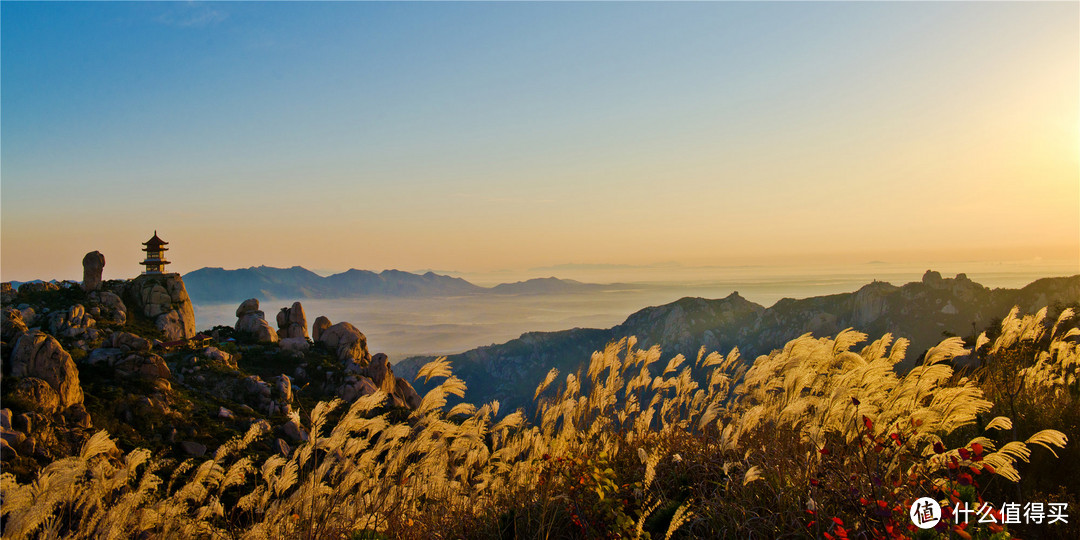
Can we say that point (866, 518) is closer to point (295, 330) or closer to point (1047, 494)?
point (1047, 494)

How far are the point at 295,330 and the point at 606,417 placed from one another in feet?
179

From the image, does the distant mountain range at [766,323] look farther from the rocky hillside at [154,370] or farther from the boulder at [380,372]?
the rocky hillside at [154,370]

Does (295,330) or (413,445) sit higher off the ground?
(413,445)

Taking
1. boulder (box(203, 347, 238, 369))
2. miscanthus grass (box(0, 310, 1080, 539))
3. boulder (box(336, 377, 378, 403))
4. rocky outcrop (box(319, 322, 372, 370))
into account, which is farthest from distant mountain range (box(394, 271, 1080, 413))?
miscanthus grass (box(0, 310, 1080, 539))

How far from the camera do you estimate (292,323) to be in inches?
2213

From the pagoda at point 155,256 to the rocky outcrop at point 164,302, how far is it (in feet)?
3.74

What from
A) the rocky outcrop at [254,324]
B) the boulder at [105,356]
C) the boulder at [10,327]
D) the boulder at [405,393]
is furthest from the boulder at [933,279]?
the boulder at [10,327]

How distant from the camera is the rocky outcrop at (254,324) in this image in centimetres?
5409

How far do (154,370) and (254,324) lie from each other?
19446mm

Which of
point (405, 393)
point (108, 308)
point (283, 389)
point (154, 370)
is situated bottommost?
point (405, 393)

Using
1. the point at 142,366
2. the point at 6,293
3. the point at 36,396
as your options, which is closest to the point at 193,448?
the point at 36,396

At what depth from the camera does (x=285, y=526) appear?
5176mm

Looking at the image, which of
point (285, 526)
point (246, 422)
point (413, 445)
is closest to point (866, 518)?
point (413, 445)

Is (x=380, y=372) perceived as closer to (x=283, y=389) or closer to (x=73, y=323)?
(x=283, y=389)
